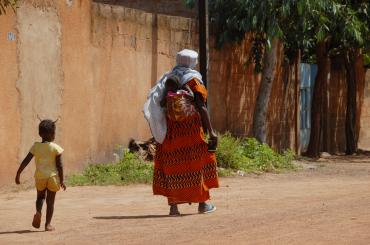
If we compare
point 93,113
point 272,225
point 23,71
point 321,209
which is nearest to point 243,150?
point 93,113

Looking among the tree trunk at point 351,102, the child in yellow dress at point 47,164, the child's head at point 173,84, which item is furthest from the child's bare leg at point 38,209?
the tree trunk at point 351,102

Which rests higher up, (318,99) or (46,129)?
(318,99)

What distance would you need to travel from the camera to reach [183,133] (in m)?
9.11

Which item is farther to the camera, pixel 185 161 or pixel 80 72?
pixel 80 72

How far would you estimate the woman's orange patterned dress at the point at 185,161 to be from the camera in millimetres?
9102

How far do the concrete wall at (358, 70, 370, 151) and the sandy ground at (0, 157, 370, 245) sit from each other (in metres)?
12.4

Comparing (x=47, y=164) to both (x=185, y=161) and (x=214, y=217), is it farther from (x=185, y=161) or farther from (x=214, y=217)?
(x=214, y=217)

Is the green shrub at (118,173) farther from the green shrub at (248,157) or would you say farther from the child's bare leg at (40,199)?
Answer: the child's bare leg at (40,199)

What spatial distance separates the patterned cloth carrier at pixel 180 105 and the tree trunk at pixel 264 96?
887 cm

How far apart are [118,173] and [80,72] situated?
1.57m

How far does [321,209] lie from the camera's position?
31.2 feet

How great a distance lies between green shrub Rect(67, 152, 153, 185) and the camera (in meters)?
12.9

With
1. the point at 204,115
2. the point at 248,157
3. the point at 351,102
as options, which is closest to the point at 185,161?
the point at 204,115

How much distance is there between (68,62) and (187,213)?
4328 mm
